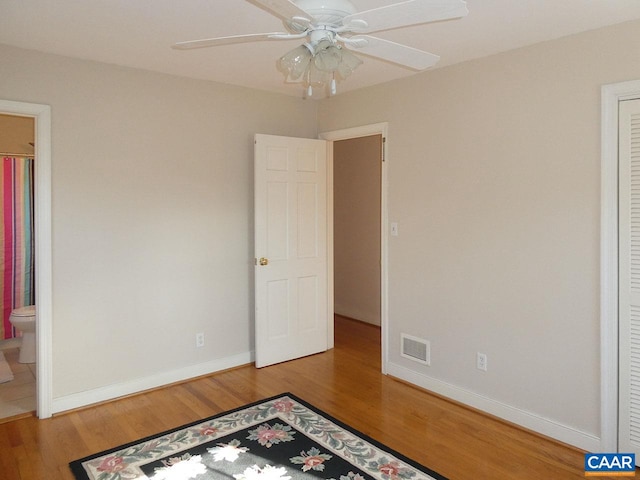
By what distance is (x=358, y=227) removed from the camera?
19.2 ft

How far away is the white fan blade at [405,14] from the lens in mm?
1427

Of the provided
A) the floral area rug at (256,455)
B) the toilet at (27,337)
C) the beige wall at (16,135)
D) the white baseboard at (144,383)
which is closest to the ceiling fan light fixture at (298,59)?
the floral area rug at (256,455)

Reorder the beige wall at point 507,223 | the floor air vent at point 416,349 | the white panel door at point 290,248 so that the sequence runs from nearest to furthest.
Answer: the beige wall at point 507,223 < the floor air vent at point 416,349 < the white panel door at point 290,248

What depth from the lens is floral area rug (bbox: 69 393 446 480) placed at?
8.02 ft

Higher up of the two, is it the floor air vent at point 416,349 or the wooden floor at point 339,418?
the floor air vent at point 416,349

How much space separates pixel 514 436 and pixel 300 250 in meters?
2.31

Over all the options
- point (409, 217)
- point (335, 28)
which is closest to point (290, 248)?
point (409, 217)

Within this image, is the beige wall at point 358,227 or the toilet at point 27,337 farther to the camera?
the beige wall at point 358,227

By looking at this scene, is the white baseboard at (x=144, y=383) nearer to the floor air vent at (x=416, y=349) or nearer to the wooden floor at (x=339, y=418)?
the wooden floor at (x=339, y=418)

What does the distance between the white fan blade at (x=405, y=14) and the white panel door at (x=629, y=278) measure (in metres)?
1.57

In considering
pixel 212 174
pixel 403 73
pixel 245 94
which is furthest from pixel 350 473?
pixel 245 94

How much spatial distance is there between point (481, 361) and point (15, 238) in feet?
15.3

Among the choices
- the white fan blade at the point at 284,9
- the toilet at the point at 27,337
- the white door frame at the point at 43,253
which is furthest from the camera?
the toilet at the point at 27,337

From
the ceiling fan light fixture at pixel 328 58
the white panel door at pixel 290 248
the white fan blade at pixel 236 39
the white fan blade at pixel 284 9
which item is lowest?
the white panel door at pixel 290 248
